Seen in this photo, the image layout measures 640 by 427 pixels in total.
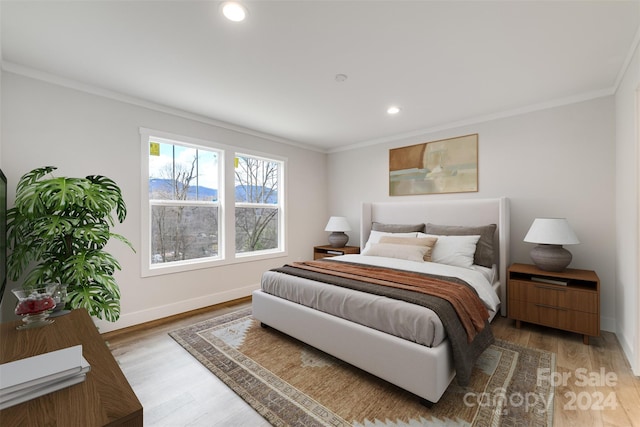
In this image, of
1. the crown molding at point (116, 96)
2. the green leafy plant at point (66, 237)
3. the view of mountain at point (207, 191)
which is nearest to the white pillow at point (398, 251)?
the view of mountain at point (207, 191)

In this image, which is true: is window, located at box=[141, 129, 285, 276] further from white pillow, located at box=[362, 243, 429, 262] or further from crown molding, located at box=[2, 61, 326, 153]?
white pillow, located at box=[362, 243, 429, 262]

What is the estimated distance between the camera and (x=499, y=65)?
7.58ft

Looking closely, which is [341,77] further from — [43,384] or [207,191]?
[43,384]

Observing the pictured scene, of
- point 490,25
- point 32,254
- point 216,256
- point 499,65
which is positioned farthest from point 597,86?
point 32,254

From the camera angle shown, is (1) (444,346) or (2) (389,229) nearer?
(1) (444,346)

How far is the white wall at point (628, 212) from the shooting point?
80.7 inches

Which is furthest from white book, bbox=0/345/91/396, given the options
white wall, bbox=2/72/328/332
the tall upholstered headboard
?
the tall upholstered headboard

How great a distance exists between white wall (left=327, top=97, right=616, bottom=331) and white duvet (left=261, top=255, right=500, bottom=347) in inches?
47.0

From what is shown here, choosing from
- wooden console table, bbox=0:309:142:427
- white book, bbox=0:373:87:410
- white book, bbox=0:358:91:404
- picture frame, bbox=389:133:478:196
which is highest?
picture frame, bbox=389:133:478:196

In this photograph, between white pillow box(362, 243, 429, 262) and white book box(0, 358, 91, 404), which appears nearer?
white book box(0, 358, 91, 404)

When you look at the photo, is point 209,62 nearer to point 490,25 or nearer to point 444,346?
point 490,25

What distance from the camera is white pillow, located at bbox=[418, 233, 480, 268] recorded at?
299 cm

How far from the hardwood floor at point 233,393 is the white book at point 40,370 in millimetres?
1039

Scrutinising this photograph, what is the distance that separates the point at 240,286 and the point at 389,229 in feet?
7.50
